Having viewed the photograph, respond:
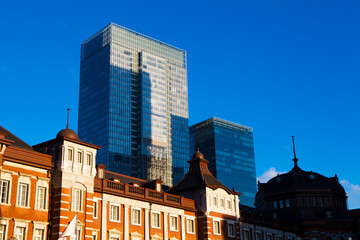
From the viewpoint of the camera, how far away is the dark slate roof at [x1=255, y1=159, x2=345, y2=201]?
97.2 metres

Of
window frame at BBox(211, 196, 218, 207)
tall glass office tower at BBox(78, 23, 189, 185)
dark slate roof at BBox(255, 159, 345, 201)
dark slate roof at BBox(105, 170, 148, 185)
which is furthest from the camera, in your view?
tall glass office tower at BBox(78, 23, 189, 185)

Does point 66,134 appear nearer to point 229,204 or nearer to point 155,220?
point 155,220

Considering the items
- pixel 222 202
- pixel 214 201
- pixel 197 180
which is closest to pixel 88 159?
pixel 197 180

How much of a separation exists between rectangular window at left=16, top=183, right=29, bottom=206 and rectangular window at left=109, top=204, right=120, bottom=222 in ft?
35.1

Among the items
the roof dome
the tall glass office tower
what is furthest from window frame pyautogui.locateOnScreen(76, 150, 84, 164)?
the tall glass office tower

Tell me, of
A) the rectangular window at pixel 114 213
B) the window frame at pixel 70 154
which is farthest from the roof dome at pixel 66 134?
the rectangular window at pixel 114 213

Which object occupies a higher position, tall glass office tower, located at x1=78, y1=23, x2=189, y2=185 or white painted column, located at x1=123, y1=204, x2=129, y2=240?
tall glass office tower, located at x1=78, y1=23, x2=189, y2=185

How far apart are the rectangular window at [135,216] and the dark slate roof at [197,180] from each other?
11972mm

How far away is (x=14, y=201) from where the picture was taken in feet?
153

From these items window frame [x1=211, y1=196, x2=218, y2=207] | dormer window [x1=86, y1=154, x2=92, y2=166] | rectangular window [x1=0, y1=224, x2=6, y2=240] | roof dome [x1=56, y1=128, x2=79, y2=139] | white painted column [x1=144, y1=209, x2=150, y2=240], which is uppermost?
roof dome [x1=56, y1=128, x2=79, y2=139]

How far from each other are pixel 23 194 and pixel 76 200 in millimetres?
5615

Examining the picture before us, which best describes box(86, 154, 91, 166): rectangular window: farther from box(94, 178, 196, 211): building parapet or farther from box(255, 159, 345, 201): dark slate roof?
box(255, 159, 345, 201): dark slate roof

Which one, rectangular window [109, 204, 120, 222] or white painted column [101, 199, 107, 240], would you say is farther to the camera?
rectangular window [109, 204, 120, 222]

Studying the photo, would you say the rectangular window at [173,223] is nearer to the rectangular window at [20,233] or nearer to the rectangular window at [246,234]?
the rectangular window at [246,234]
